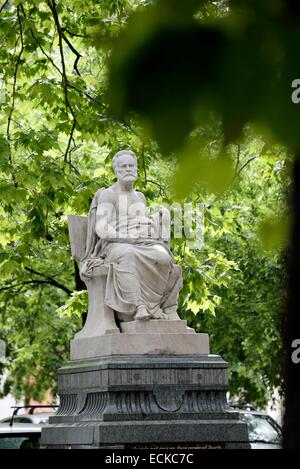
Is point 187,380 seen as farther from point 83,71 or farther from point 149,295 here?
point 83,71

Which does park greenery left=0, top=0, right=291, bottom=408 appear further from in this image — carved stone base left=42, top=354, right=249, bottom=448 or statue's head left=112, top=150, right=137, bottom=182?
carved stone base left=42, top=354, right=249, bottom=448

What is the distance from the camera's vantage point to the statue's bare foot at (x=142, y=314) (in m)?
12.9

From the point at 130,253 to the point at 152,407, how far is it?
5.90 feet

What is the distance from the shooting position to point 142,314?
12.9m

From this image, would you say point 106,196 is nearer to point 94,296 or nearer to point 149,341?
point 94,296

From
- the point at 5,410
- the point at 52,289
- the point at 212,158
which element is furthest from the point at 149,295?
the point at 5,410

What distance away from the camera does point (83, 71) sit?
58.5ft

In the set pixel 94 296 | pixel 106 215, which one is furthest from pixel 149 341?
pixel 106 215

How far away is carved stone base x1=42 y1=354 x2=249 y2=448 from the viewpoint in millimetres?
12086

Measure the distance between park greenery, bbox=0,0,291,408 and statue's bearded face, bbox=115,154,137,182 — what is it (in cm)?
87

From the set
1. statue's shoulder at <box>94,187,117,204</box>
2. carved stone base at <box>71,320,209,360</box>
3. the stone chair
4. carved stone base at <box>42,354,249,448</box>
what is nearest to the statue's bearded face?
statue's shoulder at <box>94,187,117,204</box>

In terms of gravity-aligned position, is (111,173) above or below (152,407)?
above

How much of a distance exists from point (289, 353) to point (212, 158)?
51cm

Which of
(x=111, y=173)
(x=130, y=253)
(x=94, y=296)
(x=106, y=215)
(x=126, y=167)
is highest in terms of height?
(x=111, y=173)
